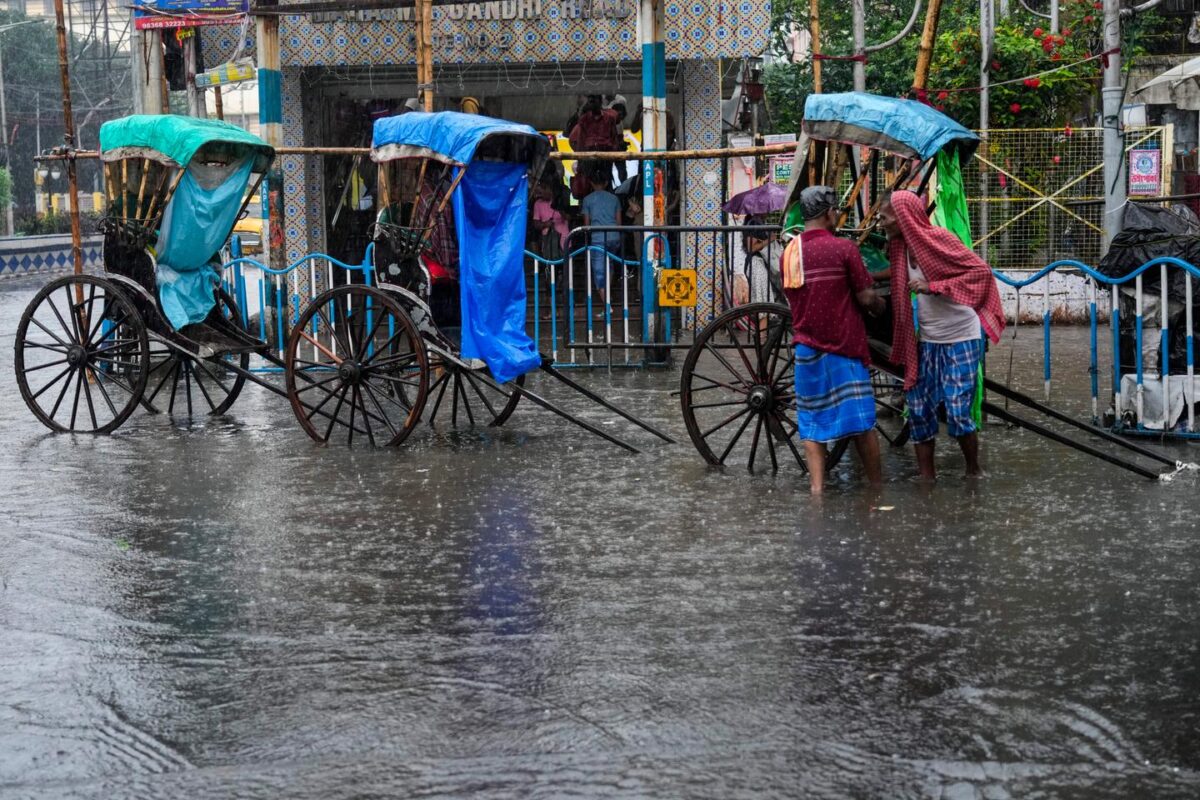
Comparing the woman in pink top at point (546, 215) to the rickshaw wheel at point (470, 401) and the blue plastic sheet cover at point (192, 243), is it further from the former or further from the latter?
the blue plastic sheet cover at point (192, 243)

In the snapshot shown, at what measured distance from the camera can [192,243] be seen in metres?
10.3

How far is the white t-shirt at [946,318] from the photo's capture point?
7.93 meters

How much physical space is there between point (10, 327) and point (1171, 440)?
15.9 m

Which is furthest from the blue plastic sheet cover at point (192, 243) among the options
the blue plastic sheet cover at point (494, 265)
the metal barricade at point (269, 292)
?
the metal barricade at point (269, 292)

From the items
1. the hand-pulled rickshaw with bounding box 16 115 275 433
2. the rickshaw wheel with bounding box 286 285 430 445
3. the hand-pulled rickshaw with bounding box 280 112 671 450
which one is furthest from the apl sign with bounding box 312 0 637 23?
the hand-pulled rickshaw with bounding box 280 112 671 450

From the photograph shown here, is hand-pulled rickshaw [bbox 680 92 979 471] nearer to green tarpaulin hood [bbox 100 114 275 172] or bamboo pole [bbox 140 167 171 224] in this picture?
green tarpaulin hood [bbox 100 114 275 172]

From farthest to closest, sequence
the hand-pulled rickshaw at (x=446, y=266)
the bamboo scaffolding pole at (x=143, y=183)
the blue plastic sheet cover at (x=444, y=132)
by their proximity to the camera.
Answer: the bamboo scaffolding pole at (x=143, y=183), the hand-pulled rickshaw at (x=446, y=266), the blue plastic sheet cover at (x=444, y=132)

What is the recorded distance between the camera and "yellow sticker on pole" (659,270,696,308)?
13.0m

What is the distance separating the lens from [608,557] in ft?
21.8

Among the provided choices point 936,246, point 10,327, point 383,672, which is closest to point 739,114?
point 10,327

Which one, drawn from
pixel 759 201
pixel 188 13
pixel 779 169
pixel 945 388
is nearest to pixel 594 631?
pixel 945 388

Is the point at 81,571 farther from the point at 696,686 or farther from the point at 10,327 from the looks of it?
the point at 10,327

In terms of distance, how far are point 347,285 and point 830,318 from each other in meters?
3.23

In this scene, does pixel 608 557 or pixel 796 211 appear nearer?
pixel 608 557
